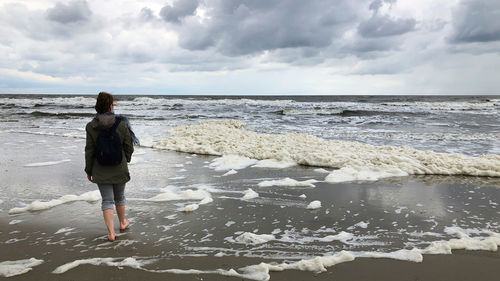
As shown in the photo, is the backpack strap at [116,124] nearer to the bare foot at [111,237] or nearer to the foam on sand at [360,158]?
the bare foot at [111,237]

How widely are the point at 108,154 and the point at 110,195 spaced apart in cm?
62

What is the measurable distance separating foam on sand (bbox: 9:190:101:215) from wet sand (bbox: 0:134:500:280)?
0.48ft

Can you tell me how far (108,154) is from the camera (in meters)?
3.92

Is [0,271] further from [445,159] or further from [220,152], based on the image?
[445,159]

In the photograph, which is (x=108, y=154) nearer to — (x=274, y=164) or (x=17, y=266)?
(x=17, y=266)

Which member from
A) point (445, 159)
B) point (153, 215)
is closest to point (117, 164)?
point (153, 215)

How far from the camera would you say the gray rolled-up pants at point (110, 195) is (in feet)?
13.7

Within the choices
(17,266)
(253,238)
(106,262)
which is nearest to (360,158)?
(253,238)

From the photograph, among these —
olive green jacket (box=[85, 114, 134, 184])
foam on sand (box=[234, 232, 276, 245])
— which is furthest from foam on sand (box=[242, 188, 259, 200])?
olive green jacket (box=[85, 114, 134, 184])

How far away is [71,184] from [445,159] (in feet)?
29.1

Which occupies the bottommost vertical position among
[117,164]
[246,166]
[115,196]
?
[246,166]

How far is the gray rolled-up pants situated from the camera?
417 centimetres

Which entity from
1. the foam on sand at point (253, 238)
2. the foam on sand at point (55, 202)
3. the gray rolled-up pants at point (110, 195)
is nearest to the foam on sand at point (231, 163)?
Answer: the foam on sand at point (55, 202)

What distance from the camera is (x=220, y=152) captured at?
10.7 meters
